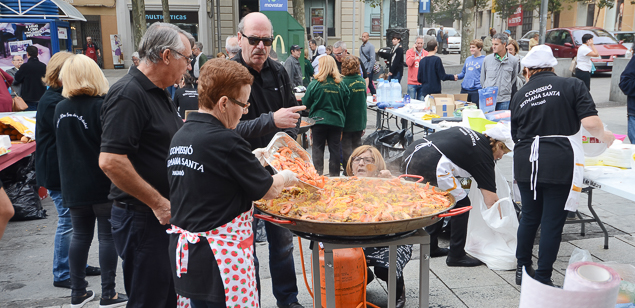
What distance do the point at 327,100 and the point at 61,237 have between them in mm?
→ 3864

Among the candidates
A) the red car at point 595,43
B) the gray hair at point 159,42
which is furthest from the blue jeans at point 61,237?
the red car at point 595,43

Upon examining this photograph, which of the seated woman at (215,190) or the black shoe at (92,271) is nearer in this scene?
the seated woman at (215,190)

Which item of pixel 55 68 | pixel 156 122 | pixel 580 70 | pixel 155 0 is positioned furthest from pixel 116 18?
pixel 156 122

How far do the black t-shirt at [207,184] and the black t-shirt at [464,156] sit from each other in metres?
2.32

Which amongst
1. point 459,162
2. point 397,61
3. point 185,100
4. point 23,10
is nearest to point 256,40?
point 459,162

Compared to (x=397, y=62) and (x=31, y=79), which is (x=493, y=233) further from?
(x=397, y=62)

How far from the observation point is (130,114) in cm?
249

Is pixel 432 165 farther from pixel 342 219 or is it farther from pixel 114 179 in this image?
pixel 114 179

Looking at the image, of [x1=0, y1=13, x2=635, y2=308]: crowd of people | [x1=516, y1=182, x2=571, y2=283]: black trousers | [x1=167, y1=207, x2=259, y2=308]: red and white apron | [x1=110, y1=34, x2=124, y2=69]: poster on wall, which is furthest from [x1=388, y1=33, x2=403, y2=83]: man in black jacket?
[x1=110, y1=34, x2=124, y2=69]: poster on wall

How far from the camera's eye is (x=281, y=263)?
11.7 feet

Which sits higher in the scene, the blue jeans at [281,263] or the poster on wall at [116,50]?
the poster on wall at [116,50]

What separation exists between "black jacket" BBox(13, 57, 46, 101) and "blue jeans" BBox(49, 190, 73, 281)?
20.7 ft

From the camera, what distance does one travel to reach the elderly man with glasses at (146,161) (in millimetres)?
2508

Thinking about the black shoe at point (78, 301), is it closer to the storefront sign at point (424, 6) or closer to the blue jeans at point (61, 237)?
the blue jeans at point (61, 237)
